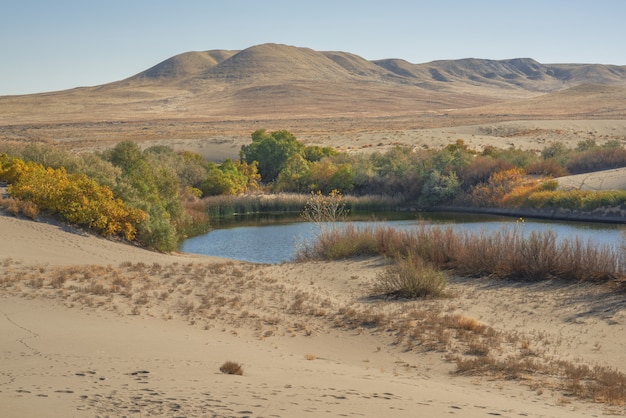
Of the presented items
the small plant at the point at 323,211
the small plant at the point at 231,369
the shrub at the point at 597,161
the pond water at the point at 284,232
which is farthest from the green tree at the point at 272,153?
the small plant at the point at 231,369

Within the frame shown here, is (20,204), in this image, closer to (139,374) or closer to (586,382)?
(139,374)

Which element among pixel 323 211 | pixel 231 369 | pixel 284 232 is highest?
pixel 231 369

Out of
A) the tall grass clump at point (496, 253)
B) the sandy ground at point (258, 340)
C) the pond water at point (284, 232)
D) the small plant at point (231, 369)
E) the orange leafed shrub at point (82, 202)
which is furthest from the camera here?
the pond water at point (284, 232)

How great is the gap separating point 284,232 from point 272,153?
24077 mm

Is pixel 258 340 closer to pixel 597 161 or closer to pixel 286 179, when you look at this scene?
pixel 286 179

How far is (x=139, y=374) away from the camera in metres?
11.6

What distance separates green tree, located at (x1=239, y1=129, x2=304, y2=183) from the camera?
66250mm

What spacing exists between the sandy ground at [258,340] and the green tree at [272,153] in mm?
38943

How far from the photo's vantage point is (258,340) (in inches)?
635

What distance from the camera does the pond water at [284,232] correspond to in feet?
118

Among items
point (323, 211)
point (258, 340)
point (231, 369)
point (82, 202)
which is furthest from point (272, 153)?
point (231, 369)

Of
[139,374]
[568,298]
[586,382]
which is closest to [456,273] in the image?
[568,298]

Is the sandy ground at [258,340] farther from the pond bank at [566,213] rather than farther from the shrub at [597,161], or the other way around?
the shrub at [597,161]

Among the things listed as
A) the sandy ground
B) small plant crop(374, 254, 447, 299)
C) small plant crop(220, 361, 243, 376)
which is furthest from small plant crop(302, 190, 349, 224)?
small plant crop(220, 361, 243, 376)
